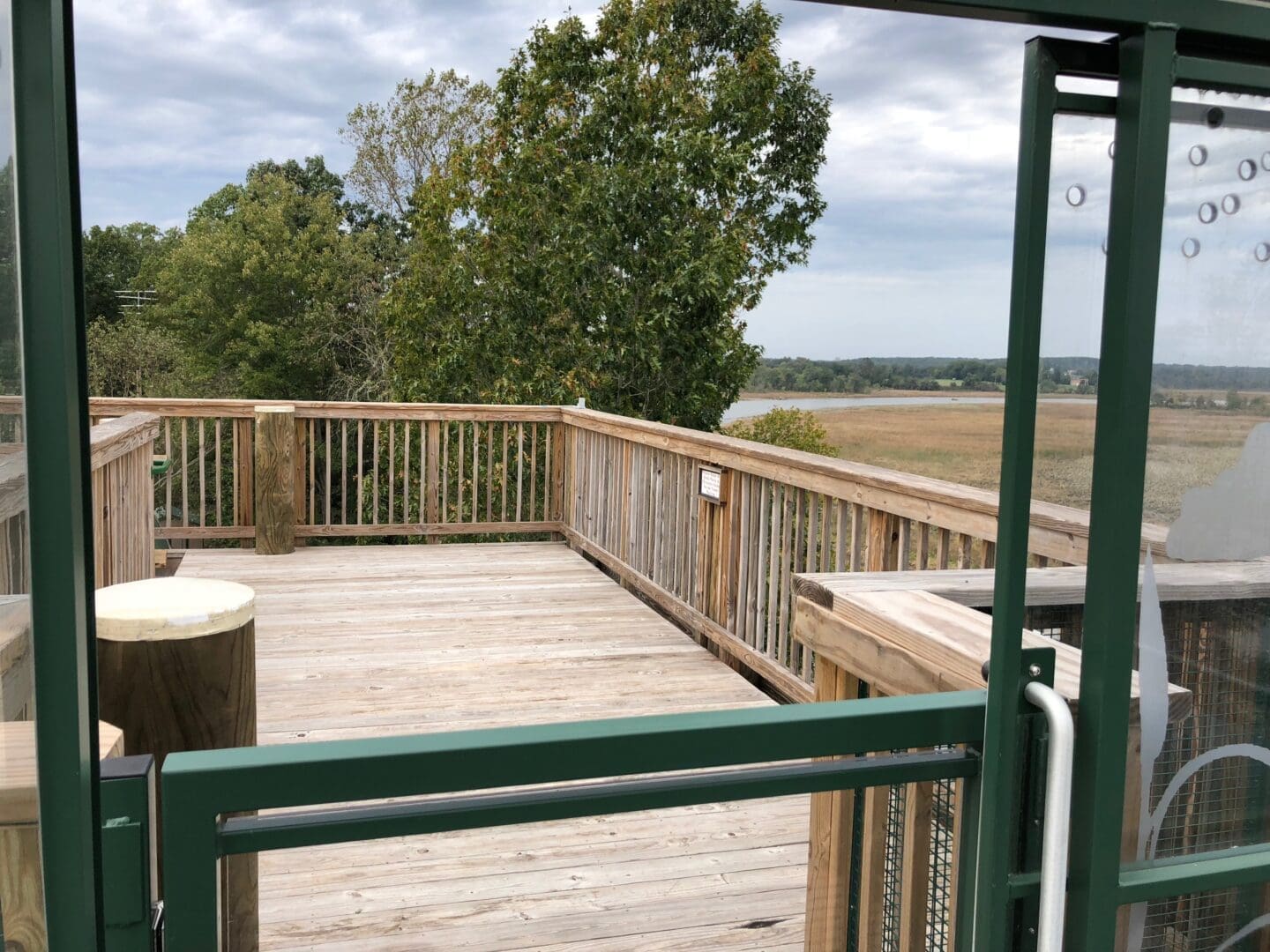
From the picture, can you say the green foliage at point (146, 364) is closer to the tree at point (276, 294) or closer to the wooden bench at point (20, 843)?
the tree at point (276, 294)

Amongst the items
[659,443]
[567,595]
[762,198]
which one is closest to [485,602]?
[567,595]

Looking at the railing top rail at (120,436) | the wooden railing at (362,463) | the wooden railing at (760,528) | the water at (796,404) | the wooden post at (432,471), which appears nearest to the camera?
the wooden railing at (760,528)

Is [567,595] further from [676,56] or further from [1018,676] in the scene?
[676,56]

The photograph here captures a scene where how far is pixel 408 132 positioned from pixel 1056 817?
1890 cm

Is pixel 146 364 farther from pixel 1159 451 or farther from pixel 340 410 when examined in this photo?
pixel 1159 451

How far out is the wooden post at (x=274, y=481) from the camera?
6129mm

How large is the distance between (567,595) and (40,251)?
4658 millimetres

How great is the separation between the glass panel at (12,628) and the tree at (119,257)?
26527mm

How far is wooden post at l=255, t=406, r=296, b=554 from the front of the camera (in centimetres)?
613

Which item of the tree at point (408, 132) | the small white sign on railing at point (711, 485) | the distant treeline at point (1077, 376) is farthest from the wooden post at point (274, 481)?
the tree at point (408, 132)

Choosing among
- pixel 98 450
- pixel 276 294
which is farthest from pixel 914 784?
pixel 276 294

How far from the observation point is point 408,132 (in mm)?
18109

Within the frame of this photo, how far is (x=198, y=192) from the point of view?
2897cm

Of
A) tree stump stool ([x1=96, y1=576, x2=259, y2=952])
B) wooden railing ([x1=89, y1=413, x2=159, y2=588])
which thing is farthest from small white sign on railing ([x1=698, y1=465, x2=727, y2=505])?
tree stump stool ([x1=96, y1=576, x2=259, y2=952])
